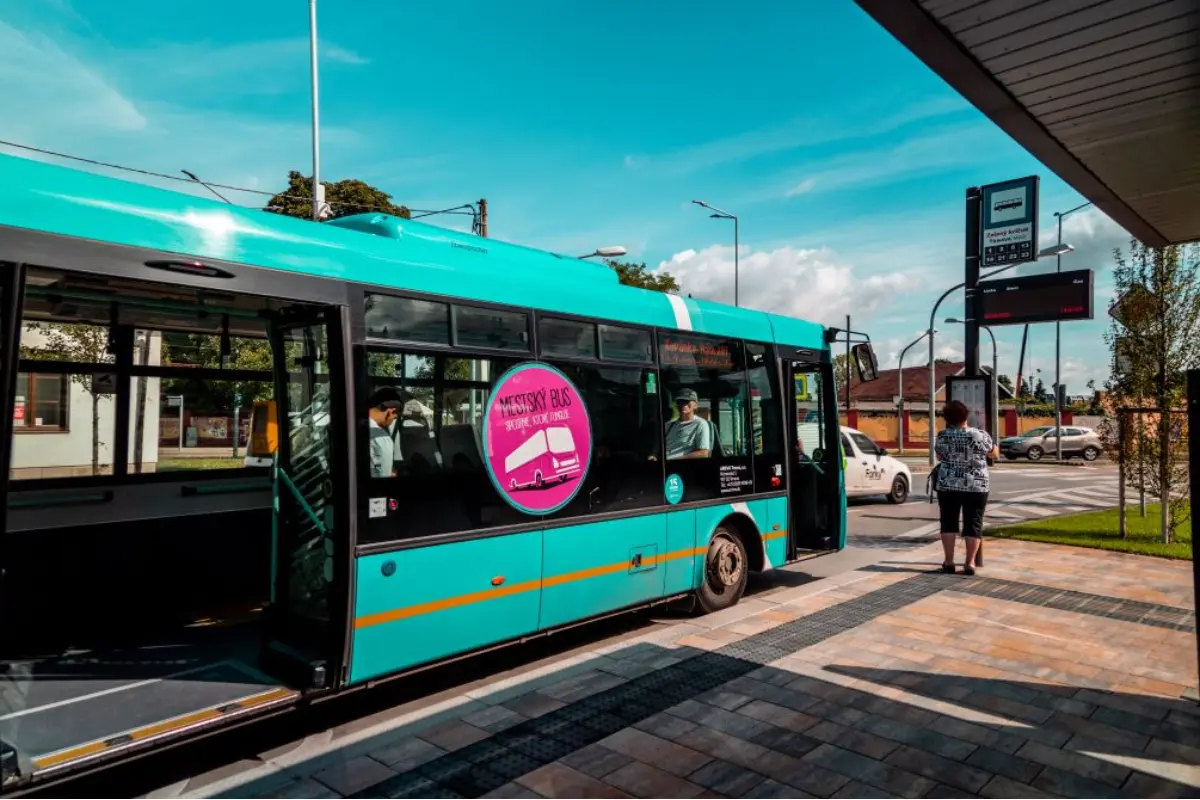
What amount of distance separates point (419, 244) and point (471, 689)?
306 cm

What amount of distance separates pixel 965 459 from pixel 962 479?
25 cm

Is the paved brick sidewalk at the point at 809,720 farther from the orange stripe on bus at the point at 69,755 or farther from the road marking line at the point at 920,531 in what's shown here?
the road marking line at the point at 920,531

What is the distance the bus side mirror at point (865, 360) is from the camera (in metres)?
8.93

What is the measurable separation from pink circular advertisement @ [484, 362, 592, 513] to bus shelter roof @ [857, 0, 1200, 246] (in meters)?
3.10

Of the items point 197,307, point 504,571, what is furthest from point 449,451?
point 197,307

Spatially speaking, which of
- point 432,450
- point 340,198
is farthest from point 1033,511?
point 340,198

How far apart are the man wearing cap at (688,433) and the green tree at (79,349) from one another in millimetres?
4591

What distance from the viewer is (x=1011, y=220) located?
14.7 meters

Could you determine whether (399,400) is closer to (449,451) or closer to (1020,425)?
(449,451)

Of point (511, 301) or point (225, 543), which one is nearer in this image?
point (511, 301)

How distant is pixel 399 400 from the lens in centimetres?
467

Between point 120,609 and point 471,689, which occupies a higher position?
point 120,609

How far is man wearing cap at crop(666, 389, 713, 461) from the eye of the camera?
263 inches

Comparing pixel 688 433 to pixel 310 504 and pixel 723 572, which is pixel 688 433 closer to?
pixel 723 572
